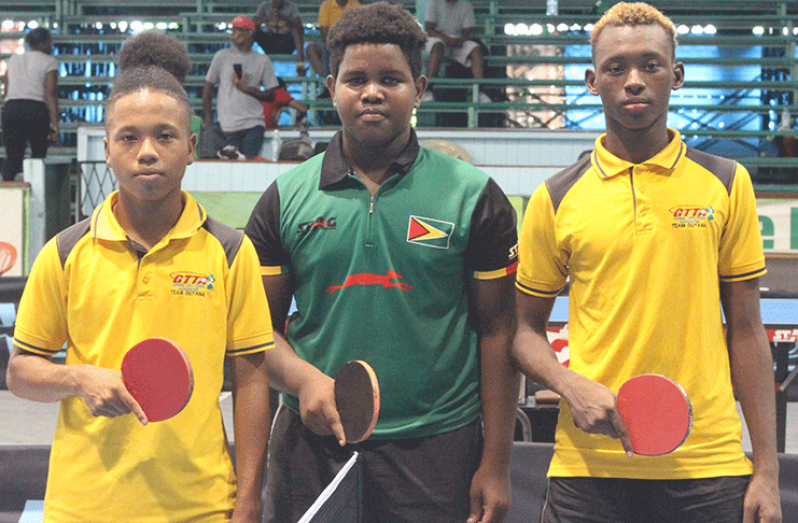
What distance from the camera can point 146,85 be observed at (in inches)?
82.7

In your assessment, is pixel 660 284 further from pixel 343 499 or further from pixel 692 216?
pixel 343 499

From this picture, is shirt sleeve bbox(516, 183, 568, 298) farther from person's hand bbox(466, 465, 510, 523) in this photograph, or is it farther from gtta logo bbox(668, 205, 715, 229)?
person's hand bbox(466, 465, 510, 523)

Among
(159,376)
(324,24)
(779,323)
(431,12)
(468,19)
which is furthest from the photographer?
(468,19)

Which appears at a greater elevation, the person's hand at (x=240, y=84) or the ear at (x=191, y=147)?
the person's hand at (x=240, y=84)

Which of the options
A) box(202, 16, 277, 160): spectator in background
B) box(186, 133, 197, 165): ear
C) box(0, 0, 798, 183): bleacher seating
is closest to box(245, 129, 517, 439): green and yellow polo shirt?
box(186, 133, 197, 165): ear

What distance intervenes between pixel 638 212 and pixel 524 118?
29.6ft

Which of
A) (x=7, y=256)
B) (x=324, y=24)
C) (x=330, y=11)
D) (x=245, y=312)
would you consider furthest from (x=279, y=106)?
(x=245, y=312)

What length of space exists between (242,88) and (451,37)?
2.66m

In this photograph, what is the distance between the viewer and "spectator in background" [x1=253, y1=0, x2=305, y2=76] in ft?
35.1

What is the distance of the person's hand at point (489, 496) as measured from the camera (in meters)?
2.19

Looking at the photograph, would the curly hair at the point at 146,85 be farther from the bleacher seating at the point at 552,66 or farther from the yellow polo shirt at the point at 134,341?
the bleacher seating at the point at 552,66

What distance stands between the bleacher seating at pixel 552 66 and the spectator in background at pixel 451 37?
0.72 ft

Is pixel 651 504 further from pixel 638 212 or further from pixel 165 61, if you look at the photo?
pixel 165 61

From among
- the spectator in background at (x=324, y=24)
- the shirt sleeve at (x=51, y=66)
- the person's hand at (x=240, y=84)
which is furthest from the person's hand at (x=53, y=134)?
the spectator in background at (x=324, y=24)
